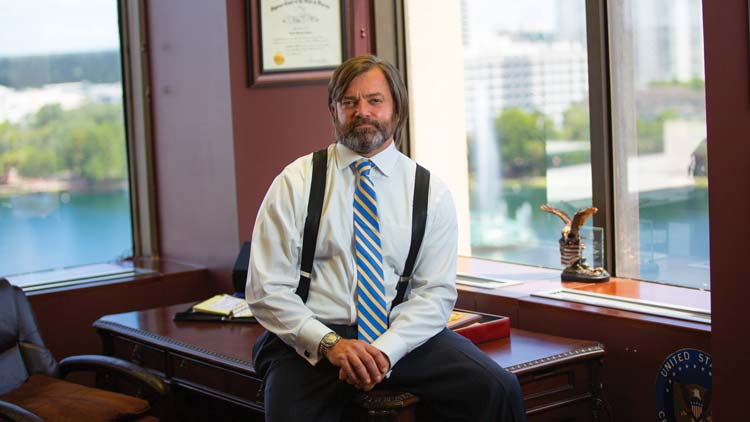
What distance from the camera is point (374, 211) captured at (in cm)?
266

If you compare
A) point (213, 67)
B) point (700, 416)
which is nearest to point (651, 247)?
point (700, 416)

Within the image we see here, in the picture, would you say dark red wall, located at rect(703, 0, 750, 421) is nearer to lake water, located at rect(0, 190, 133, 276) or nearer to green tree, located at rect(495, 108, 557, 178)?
green tree, located at rect(495, 108, 557, 178)

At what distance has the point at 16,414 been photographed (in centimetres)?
261

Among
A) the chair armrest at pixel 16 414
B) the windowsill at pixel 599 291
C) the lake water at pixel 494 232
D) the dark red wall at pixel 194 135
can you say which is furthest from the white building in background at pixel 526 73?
the chair armrest at pixel 16 414

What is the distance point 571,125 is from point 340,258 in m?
1.49

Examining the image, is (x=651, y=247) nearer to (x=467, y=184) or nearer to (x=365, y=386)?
(x=467, y=184)

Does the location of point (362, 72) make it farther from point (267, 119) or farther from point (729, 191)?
point (267, 119)

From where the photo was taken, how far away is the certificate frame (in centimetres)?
395

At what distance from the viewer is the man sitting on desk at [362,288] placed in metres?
2.47

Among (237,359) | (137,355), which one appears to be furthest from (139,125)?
(237,359)

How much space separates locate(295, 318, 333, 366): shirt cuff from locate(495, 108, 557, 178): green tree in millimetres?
1716

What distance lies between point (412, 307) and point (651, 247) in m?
1.28

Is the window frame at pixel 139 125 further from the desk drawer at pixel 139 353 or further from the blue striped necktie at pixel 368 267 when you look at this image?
the blue striped necktie at pixel 368 267

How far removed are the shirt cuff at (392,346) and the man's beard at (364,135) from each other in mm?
553
